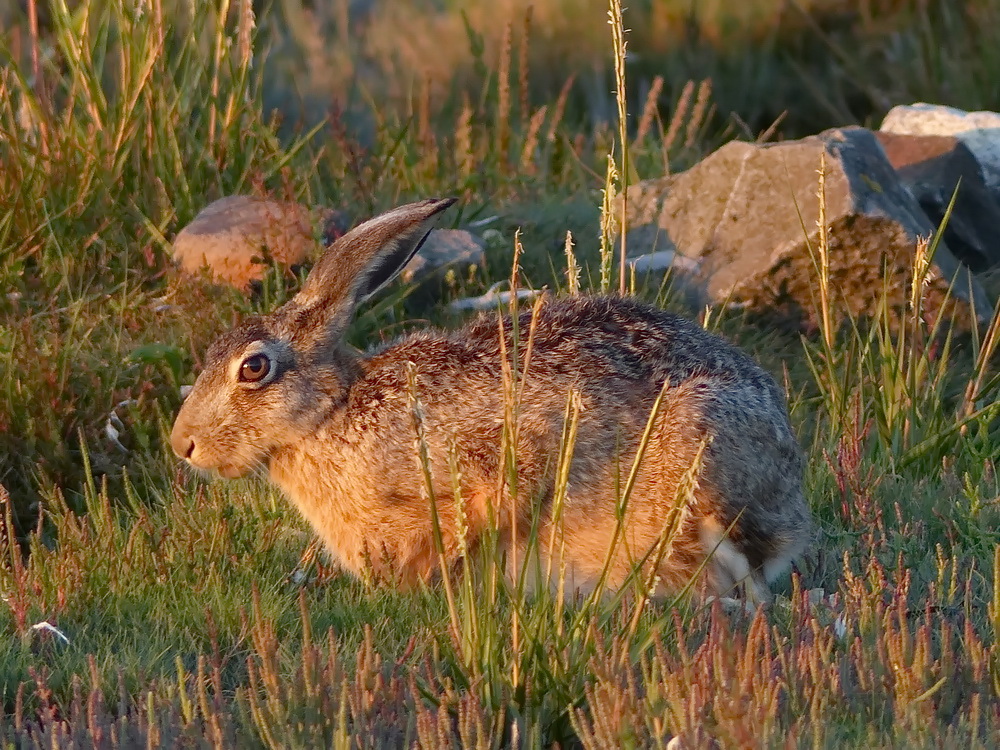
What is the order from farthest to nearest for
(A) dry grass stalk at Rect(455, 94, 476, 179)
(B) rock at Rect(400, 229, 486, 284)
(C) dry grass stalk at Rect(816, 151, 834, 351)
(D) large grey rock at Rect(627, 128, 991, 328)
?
1. (A) dry grass stalk at Rect(455, 94, 476, 179)
2. (D) large grey rock at Rect(627, 128, 991, 328)
3. (B) rock at Rect(400, 229, 486, 284)
4. (C) dry grass stalk at Rect(816, 151, 834, 351)

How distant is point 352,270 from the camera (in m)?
4.58

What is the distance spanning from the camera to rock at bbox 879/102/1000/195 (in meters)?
7.71

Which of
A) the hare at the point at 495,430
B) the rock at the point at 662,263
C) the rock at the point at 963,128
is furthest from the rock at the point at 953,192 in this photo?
the hare at the point at 495,430

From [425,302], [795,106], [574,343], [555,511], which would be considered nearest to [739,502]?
[574,343]

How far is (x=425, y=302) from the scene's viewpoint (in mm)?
6152

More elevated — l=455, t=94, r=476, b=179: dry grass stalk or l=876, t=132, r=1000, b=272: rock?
l=455, t=94, r=476, b=179: dry grass stalk

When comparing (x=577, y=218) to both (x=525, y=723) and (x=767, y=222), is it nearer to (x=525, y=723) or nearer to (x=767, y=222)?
(x=767, y=222)

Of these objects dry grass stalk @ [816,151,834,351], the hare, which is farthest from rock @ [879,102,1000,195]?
the hare

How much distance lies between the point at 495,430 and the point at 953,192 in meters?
3.55

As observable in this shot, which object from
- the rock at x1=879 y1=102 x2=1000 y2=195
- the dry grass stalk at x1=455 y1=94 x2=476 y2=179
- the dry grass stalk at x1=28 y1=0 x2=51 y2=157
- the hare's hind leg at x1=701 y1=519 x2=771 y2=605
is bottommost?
the hare's hind leg at x1=701 y1=519 x2=771 y2=605

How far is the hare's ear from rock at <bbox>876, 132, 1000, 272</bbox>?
328 centimetres

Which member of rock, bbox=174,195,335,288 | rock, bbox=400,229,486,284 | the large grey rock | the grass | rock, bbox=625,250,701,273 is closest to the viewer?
the grass

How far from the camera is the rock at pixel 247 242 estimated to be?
5.89 m

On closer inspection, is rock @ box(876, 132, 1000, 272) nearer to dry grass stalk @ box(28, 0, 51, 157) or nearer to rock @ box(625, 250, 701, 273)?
rock @ box(625, 250, 701, 273)
